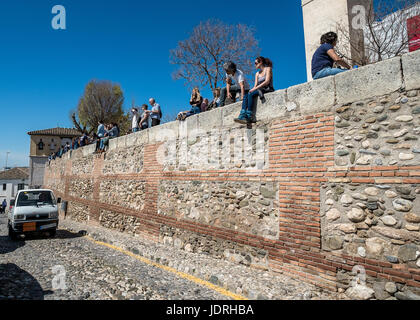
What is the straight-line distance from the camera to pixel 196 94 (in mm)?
7258

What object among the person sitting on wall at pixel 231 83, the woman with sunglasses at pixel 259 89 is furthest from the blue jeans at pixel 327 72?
the person sitting on wall at pixel 231 83

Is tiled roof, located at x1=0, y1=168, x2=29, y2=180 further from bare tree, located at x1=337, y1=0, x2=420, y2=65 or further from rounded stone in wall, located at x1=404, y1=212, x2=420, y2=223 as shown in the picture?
rounded stone in wall, located at x1=404, y1=212, x2=420, y2=223

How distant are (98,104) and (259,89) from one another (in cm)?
2706

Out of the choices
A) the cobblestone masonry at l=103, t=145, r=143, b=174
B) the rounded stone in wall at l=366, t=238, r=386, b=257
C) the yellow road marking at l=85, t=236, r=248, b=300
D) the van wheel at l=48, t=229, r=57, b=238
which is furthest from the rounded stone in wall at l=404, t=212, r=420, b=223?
the van wheel at l=48, t=229, r=57, b=238

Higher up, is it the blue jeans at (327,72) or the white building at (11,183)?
the blue jeans at (327,72)

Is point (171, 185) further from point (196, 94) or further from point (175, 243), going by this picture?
point (196, 94)

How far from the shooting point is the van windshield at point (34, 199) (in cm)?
904

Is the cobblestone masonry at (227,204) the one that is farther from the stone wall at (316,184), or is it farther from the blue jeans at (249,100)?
the blue jeans at (249,100)

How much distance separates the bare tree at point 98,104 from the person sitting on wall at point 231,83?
25.1 meters

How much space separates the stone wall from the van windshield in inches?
202

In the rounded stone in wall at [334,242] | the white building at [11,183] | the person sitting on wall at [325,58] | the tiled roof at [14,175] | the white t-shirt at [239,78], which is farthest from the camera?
the tiled roof at [14,175]

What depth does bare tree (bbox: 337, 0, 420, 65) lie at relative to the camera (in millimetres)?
7430

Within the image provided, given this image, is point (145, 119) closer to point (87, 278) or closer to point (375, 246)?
point (87, 278)

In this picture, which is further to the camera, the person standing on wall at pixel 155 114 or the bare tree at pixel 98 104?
the bare tree at pixel 98 104
